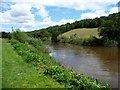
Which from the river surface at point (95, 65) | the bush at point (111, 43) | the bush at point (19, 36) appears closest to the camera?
the river surface at point (95, 65)

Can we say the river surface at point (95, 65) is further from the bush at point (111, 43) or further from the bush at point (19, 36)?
the bush at point (111, 43)

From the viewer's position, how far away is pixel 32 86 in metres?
12.6

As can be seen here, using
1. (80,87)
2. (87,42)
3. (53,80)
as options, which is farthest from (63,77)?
(87,42)

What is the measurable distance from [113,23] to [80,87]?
2551 inches

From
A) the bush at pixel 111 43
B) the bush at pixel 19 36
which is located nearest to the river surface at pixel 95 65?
the bush at pixel 19 36

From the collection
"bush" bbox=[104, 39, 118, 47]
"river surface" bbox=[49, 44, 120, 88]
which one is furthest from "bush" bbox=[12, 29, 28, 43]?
"bush" bbox=[104, 39, 118, 47]

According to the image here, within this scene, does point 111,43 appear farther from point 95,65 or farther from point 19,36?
point 95,65

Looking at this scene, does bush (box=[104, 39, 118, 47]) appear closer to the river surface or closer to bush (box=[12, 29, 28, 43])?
bush (box=[12, 29, 28, 43])

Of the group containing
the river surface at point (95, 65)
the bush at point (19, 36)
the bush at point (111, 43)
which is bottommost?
the river surface at point (95, 65)

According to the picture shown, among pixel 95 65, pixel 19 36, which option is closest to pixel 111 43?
pixel 19 36

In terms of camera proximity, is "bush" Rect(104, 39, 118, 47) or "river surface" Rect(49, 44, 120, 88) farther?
"bush" Rect(104, 39, 118, 47)

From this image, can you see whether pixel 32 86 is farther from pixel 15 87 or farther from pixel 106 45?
pixel 106 45

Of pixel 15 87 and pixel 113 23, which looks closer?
pixel 15 87

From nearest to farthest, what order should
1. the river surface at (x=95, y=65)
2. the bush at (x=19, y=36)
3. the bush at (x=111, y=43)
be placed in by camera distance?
the river surface at (x=95, y=65) < the bush at (x=19, y=36) < the bush at (x=111, y=43)
